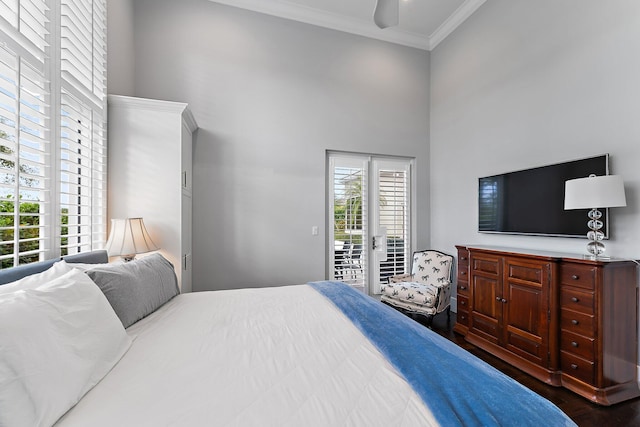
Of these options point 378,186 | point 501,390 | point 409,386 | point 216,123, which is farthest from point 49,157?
point 378,186

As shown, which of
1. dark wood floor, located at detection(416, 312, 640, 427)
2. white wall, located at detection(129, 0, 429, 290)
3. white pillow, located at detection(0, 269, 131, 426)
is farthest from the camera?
white wall, located at detection(129, 0, 429, 290)

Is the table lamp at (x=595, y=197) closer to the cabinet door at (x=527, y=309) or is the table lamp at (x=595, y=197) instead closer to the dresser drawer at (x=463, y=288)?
the cabinet door at (x=527, y=309)

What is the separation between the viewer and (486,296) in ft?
8.48

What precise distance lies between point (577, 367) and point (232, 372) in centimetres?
238

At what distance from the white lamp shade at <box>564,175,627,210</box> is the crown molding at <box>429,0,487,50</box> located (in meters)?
2.57

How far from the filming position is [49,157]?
158 cm

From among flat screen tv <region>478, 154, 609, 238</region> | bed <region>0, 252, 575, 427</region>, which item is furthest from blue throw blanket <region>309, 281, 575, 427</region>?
flat screen tv <region>478, 154, 609, 238</region>

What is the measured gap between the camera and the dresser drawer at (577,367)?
185 cm

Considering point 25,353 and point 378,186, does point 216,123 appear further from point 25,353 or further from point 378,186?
point 25,353

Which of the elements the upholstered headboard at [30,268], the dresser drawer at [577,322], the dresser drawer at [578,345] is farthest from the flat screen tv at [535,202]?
the upholstered headboard at [30,268]

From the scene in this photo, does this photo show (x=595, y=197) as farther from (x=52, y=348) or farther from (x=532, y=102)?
(x=52, y=348)

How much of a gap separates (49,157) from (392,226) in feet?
11.4

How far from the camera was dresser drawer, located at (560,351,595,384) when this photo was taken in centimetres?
185

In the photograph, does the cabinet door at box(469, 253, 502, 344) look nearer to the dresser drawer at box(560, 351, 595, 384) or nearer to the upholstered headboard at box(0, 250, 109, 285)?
the dresser drawer at box(560, 351, 595, 384)
